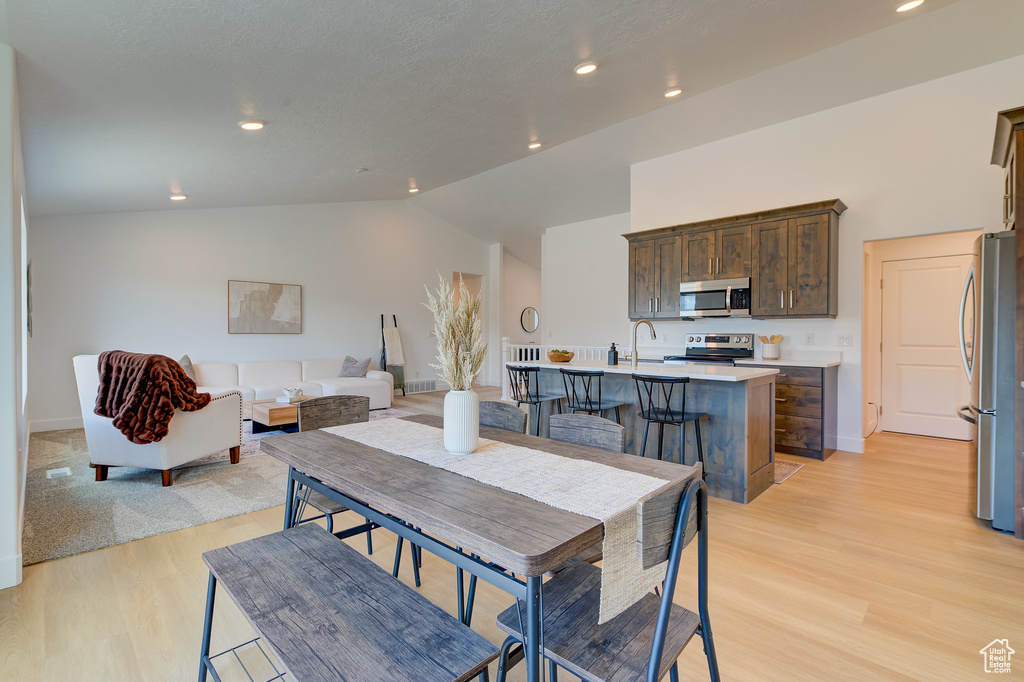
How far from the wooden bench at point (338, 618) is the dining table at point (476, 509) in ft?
0.43

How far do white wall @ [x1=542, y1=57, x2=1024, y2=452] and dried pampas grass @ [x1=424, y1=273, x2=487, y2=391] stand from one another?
4.21 m

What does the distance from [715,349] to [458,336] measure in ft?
13.9

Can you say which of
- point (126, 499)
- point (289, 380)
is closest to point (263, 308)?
point (289, 380)

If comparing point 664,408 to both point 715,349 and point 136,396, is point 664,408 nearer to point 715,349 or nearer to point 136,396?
point 715,349

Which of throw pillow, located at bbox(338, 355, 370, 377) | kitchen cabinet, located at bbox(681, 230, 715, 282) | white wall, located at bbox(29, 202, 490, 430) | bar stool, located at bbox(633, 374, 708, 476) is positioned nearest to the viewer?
bar stool, located at bbox(633, 374, 708, 476)

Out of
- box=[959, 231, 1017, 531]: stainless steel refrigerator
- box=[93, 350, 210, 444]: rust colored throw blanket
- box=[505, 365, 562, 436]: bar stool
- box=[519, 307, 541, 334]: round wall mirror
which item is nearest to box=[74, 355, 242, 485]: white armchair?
box=[93, 350, 210, 444]: rust colored throw blanket

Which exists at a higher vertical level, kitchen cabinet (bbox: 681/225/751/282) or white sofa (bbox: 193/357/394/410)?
kitchen cabinet (bbox: 681/225/751/282)

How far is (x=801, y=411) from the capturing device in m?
4.30

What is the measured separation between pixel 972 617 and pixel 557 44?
3.26 metres

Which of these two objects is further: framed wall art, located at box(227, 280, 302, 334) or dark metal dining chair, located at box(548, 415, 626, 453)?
framed wall art, located at box(227, 280, 302, 334)

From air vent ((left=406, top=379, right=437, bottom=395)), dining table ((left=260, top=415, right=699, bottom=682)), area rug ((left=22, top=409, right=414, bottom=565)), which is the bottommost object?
area rug ((left=22, top=409, right=414, bottom=565))

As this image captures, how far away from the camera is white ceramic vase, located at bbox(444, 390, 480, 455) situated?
5.49 feet

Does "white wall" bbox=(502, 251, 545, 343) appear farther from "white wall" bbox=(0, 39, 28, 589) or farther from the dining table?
the dining table

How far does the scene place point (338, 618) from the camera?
1.17 m
